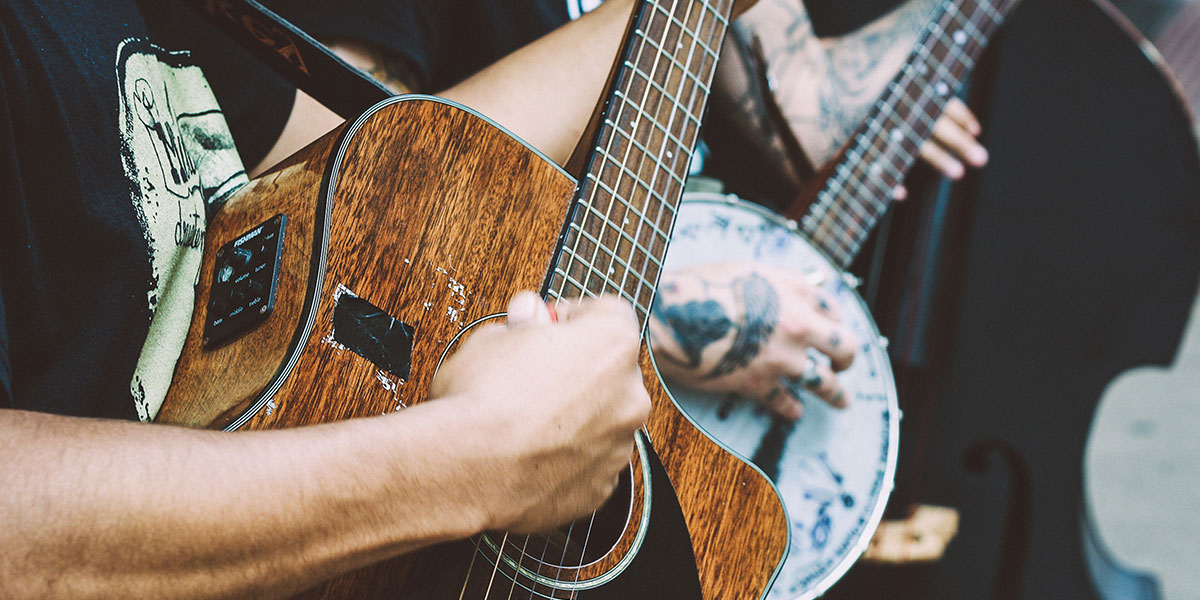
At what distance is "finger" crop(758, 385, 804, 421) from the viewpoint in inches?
38.5

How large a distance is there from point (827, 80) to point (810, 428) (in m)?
0.64

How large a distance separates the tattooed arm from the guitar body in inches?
30.1

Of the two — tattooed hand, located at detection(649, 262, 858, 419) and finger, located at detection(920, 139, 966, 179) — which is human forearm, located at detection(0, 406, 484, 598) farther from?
finger, located at detection(920, 139, 966, 179)

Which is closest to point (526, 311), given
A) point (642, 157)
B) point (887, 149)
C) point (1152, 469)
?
point (642, 157)

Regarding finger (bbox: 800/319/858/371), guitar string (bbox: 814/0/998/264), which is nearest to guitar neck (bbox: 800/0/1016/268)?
guitar string (bbox: 814/0/998/264)

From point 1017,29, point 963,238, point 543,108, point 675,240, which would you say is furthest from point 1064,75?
point 543,108

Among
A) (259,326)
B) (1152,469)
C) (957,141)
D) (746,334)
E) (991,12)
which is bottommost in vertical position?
(1152,469)

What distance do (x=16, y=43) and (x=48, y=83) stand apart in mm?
29

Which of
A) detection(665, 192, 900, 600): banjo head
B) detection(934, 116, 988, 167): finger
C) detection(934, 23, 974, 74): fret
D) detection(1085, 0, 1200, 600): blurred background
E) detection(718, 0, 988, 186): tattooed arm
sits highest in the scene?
detection(934, 23, 974, 74): fret

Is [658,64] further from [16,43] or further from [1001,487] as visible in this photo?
[1001,487]

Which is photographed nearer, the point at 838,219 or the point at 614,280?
the point at 614,280

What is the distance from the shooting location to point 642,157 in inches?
27.7

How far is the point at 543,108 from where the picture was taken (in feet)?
3.01

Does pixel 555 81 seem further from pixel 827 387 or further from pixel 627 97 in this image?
pixel 827 387
